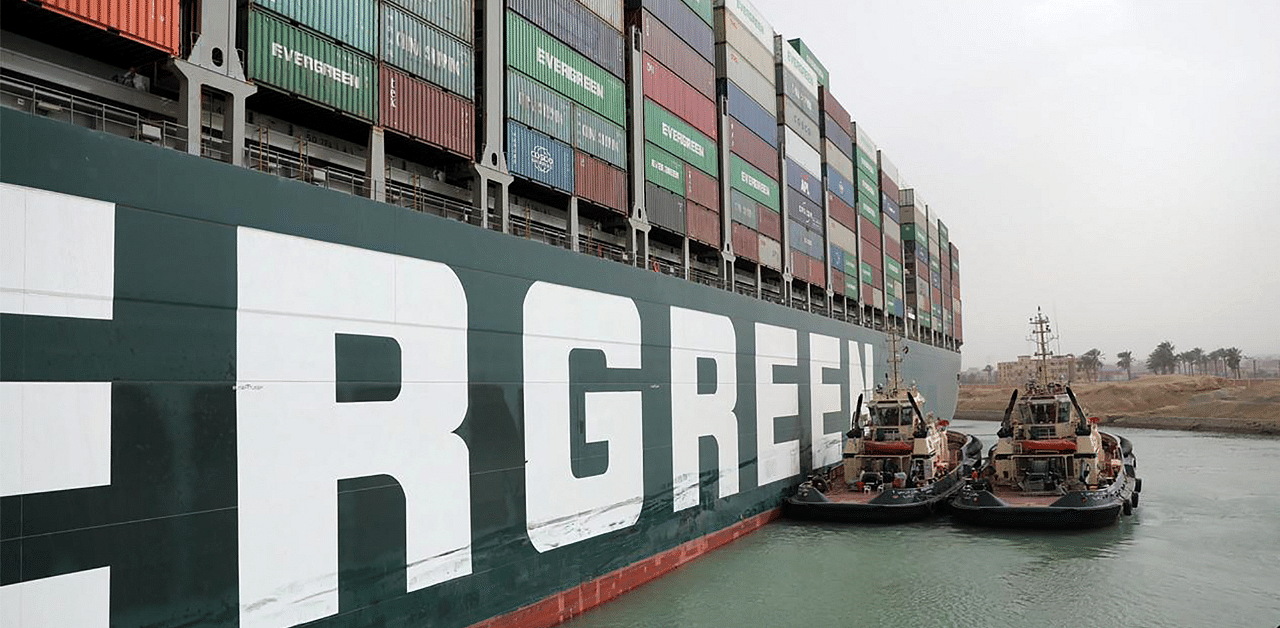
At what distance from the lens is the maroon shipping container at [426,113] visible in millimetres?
11688

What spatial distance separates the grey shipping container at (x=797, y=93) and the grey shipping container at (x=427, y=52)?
1800 centimetres

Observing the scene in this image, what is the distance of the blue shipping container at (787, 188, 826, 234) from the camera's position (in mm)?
28938

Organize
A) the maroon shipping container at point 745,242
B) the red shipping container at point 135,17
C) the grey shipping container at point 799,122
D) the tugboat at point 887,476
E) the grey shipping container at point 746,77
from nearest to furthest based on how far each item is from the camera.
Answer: the red shipping container at point 135,17
the tugboat at point 887,476
the maroon shipping container at point 745,242
the grey shipping container at point 746,77
the grey shipping container at point 799,122

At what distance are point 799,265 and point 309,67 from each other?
21.4m

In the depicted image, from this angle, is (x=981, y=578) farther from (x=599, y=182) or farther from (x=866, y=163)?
(x=866, y=163)

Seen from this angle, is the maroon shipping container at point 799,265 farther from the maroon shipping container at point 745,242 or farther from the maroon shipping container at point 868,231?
the maroon shipping container at point 868,231

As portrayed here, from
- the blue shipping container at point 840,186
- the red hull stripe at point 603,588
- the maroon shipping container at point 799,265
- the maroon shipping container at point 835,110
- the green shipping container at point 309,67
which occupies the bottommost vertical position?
the red hull stripe at point 603,588

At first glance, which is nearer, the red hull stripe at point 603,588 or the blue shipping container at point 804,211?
Answer: the red hull stripe at point 603,588

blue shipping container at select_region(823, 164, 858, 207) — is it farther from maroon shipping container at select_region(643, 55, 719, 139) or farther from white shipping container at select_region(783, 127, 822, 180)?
maroon shipping container at select_region(643, 55, 719, 139)

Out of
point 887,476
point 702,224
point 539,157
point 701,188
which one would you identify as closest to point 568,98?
point 539,157

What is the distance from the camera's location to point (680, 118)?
68.9 feet

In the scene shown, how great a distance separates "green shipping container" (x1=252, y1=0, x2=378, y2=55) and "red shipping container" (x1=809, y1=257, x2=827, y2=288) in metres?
21.9

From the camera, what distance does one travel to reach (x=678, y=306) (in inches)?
706

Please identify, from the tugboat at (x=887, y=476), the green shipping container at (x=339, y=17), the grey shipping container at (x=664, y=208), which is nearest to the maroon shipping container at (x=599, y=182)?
the grey shipping container at (x=664, y=208)
